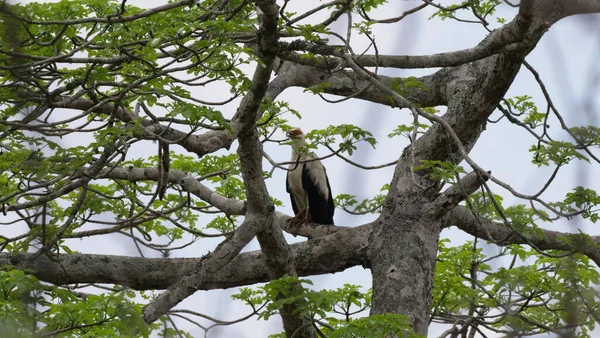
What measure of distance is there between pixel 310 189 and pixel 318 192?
3.7 inches

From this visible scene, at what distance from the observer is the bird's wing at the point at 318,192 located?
845 cm

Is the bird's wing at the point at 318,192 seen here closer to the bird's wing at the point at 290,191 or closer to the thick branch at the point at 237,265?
the bird's wing at the point at 290,191

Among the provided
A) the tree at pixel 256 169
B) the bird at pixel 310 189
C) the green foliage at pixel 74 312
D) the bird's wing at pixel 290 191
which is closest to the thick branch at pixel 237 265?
the tree at pixel 256 169

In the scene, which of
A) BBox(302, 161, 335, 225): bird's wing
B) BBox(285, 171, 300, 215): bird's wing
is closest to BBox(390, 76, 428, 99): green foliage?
BBox(302, 161, 335, 225): bird's wing

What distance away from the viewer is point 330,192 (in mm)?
8742

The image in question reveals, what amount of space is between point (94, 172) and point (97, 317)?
1066 millimetres

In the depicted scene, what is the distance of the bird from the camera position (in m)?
8.44

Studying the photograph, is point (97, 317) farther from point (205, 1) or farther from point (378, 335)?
point (205, 1)

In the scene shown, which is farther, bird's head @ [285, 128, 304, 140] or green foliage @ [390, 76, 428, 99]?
bird's head @ [285, 128, 304, 140]

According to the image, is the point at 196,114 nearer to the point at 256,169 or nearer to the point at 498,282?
the point at 256,169

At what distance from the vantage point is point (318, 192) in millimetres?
8492

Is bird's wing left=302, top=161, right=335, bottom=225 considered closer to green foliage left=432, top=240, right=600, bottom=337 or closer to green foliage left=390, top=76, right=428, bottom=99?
green foliage left=432, top=240, right=600, bottom=337

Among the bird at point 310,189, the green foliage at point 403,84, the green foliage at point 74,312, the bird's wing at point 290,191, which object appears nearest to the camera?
the green foliage at point 74,312

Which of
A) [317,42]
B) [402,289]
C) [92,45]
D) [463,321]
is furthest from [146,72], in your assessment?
[463,321]
